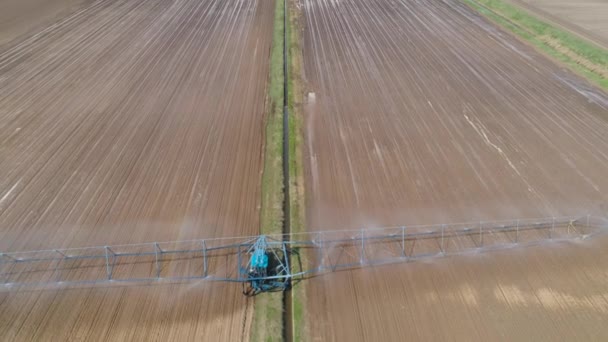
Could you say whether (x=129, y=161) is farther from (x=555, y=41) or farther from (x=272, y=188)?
(x=555, y=41)

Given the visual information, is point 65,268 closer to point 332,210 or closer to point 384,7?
point 332,210

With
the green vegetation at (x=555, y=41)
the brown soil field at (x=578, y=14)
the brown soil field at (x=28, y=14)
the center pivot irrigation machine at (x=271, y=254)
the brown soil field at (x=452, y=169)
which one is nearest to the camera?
the brown soil field at (x=452, y=169)

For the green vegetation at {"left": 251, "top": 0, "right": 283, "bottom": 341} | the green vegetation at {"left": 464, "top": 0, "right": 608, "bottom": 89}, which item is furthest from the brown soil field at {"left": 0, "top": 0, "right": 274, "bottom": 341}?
the green vegetation at {"left": 464, "top": 0, "right": 608, "bottom": 89}

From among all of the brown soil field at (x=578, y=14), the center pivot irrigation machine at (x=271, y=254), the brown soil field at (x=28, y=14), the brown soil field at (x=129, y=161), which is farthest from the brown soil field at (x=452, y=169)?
the brown soil field at (x=28, y=14)

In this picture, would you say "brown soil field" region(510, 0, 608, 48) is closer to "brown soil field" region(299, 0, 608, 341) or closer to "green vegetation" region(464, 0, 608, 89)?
"green vegetation" region(464, 0, 608, 89)

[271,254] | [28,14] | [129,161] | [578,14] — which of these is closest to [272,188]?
[271,254]

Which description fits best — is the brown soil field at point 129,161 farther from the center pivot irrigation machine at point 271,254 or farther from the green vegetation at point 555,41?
the green vegetation at point 555,41
